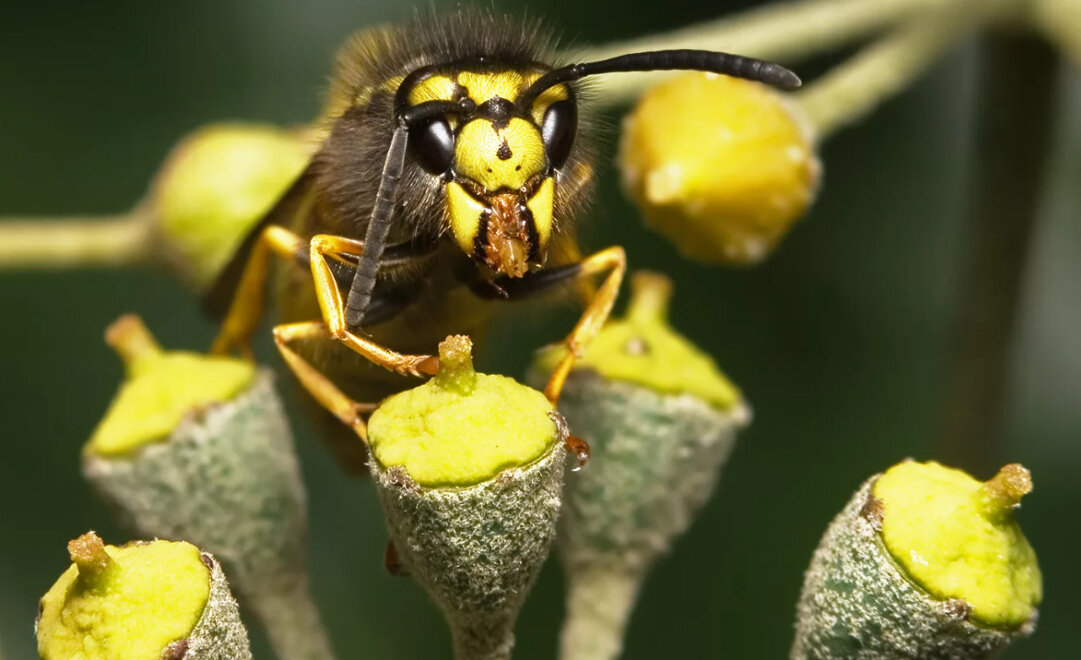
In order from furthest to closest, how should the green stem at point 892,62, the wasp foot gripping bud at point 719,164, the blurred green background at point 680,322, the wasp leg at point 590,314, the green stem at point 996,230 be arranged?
the blurred green background at point 680,322, the green stem at point 996,230, the green stem at point 892,62, the wasp foot gripping bud at point 719,164, the wasp leg at point 590,314

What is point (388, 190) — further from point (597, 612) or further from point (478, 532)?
point (597, 612)

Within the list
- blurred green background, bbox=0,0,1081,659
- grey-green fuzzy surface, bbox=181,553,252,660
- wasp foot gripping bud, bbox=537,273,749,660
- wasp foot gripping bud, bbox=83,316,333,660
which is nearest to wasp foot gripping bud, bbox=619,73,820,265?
wasp foot gripping bud, bbox=537,273,749,660

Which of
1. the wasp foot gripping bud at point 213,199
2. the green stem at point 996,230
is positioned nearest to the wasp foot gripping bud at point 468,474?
the wasp foot gripping bud at point 213,199

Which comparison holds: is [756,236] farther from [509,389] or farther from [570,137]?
[509,389]

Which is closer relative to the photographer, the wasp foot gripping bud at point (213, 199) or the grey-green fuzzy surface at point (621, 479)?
the grey-green fuzzy surface at point (621, 479)

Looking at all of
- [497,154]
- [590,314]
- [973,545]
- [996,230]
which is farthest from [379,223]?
[996,230]

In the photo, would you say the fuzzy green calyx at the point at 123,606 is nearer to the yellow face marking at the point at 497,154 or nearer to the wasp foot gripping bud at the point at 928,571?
the yellow face marking at the point at 497,154

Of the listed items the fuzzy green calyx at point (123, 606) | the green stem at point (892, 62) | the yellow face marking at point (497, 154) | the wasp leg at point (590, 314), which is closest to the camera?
the fuzzy green calyx at point (123, 606)
